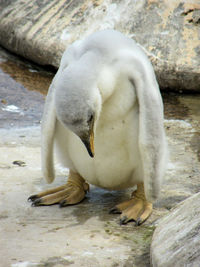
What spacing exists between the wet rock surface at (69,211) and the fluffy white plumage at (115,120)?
279 millimetres

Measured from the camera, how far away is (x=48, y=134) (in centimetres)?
330

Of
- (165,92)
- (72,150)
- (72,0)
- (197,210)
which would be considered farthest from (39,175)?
(72,0)

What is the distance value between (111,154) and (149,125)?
349 millimetres

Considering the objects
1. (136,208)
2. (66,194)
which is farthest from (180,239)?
(66,194)

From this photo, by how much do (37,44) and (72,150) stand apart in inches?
151

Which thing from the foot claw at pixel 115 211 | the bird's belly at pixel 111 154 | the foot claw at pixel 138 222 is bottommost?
the foot claw at pixel 115 211

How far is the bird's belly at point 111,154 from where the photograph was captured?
317 centimetres

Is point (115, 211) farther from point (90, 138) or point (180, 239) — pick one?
point (180, 239)

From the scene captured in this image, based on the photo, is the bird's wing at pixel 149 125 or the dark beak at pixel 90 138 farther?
the bird's wing at pixel 149 125

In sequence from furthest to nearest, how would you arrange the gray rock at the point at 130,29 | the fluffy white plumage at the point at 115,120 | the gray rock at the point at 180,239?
the gray rock at the point at 130,29, the fluffy white plumage at the point at 115,120, the gray rock at the point at 180,239

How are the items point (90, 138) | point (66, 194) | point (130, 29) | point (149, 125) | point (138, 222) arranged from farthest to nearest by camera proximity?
point (130, 29)
point (66, 194)
point (138, 222)
point (149, 125)
point (90, 138)

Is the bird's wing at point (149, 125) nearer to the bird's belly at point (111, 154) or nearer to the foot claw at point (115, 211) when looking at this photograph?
the bird's belly at point (111, 154)

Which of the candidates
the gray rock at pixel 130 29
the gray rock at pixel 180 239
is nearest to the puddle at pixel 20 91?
the gray rock at pixel 130 29

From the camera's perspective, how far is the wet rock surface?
275 cm
